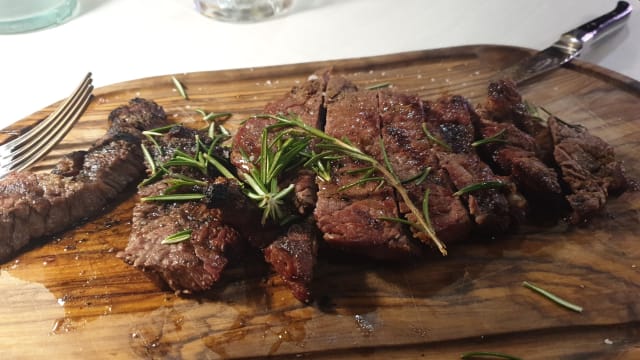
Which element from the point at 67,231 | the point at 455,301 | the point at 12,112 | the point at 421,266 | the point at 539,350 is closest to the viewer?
the point at 539,350

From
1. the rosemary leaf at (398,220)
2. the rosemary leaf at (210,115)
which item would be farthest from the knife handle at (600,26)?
the rosemary leaf at (210,115)

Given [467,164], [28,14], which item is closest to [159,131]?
[467,164]

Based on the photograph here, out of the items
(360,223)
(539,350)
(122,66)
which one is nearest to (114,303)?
(360,223)

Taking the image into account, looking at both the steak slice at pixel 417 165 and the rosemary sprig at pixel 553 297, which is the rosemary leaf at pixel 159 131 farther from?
the rosemary sprig at pixel 553 297

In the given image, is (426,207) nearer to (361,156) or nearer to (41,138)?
(361,156)

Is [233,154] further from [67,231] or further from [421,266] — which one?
[421,266]

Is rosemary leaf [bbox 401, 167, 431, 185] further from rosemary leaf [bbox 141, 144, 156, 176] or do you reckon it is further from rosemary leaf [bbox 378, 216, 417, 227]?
rosemary leaf [bbox 141, 144, 156, 176]

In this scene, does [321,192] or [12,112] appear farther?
[12,112]

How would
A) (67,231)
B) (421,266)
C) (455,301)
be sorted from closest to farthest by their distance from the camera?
(455,301)
(421,266)
(67,231)
